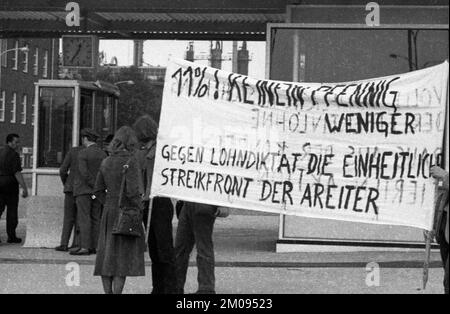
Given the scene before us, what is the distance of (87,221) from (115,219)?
4773 millimetres

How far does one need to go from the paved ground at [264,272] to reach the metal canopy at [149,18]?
3710mm

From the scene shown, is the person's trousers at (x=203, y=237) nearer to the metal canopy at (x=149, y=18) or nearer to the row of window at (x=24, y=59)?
the metal canopy at (x=149, y=18)

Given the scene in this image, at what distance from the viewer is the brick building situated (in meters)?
58.6

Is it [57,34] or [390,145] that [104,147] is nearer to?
[57,34]

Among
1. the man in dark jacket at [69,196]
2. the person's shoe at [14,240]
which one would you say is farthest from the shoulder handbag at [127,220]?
the person's shoe at [14,240]

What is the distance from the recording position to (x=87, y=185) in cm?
1369

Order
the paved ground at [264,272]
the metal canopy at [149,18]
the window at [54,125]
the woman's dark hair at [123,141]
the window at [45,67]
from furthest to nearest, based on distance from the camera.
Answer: the window at [45,67]
the metal canopy at [149,18]
the window at [54,125]
the paved ground at [264,272]
the woman's dark hair at [123,141]

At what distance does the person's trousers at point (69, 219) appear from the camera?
14.0m

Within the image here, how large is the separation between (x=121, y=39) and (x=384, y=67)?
6.44m

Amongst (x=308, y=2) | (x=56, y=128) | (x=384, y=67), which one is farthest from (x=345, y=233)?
(x=56, y=128)

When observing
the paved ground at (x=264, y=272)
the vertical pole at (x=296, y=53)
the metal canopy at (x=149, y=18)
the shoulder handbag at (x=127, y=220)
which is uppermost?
the metal canopy at (x=149, y=18)

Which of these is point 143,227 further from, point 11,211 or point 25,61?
point 25,61

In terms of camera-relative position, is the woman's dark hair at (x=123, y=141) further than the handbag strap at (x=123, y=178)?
Yes
